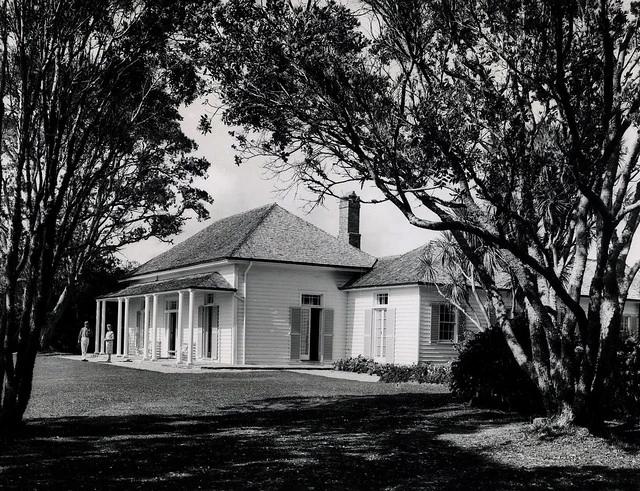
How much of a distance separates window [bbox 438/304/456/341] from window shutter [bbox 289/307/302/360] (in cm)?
539

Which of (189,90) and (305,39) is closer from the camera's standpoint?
(305,39)

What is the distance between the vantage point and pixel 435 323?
24.5 metres

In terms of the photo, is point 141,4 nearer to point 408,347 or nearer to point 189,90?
point 189,90

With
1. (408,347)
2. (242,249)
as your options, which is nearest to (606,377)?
(408,347)

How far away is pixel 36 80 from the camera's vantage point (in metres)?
9.81

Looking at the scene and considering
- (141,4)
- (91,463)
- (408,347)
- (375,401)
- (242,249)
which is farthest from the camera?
(242,249)

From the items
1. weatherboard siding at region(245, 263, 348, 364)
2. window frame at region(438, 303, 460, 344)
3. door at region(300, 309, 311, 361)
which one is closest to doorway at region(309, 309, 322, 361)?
door at region(300, 309, 311, 361)

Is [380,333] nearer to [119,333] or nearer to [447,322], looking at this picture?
[447,322]

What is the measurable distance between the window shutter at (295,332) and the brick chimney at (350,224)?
4.96 m

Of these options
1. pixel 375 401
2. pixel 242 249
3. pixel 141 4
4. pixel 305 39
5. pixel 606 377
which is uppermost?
pixel 141 4

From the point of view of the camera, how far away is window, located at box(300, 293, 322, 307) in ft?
90.4

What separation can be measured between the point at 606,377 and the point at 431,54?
16.0 feet

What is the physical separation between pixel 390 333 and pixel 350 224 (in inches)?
291

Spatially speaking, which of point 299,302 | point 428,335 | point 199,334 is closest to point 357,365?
point 428,335
